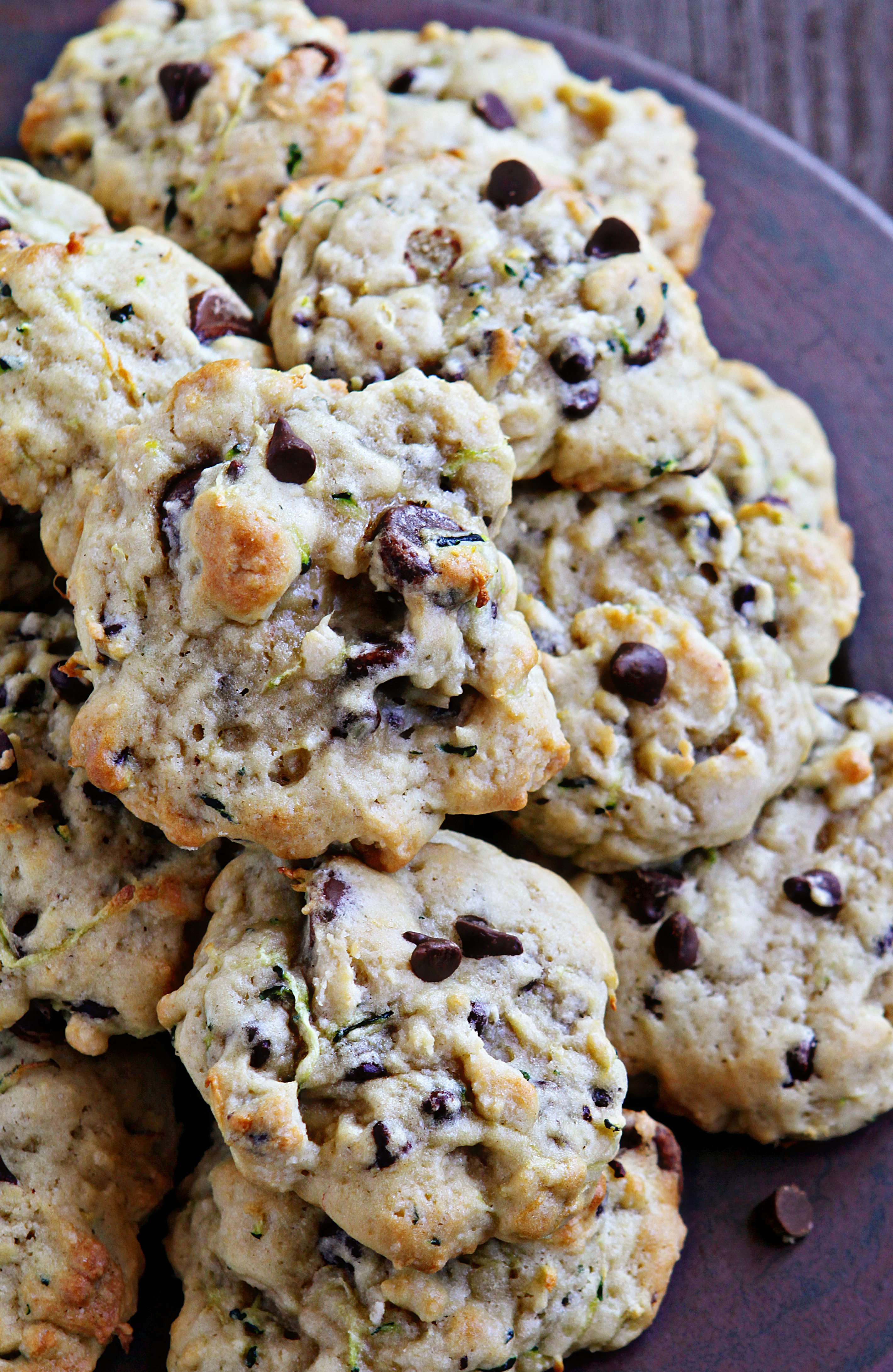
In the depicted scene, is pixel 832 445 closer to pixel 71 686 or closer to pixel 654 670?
pixel 654 670

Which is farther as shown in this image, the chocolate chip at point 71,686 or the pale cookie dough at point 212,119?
the pale cookie dough at point 212,119

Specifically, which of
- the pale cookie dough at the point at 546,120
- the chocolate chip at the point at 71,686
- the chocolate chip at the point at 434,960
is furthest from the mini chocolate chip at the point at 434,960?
the pale cookie dough at the point at 546,120

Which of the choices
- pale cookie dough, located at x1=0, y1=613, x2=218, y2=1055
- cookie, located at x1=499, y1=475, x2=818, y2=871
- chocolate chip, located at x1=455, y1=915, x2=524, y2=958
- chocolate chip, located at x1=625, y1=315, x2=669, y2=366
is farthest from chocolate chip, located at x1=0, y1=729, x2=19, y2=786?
chocolate chip, located at x1=625, y1=315, x2=669, y2=366

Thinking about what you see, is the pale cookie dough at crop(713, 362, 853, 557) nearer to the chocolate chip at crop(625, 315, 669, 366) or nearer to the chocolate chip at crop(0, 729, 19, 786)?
the chocolate chip at crop(625, 315, 669, 366)

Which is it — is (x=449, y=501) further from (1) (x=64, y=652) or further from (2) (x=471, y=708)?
(1) (x=64, y=652)

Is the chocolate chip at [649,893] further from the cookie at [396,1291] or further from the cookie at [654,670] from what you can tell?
the cookie at [396,1291]

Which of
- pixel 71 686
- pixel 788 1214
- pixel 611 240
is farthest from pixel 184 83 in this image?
pixel 788 1214
